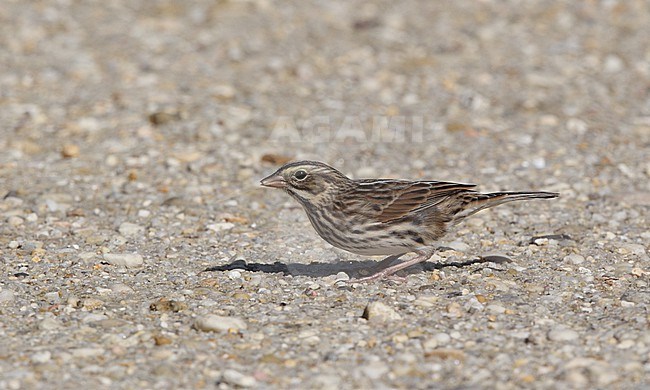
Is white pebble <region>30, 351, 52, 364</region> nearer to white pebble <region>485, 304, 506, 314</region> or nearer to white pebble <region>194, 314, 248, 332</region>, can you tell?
white pebble <region>194, 314, 248, 332</region>

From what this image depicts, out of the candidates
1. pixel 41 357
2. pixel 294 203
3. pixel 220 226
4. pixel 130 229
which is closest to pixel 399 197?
pixel 220 226

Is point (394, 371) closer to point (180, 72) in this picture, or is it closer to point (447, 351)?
point (447, 351)

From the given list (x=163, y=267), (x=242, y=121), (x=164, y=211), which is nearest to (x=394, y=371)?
(x=163, y=267)

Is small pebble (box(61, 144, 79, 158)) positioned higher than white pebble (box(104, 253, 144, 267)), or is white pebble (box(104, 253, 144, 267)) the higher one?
small pebble (box(61, 144, 79, 158))

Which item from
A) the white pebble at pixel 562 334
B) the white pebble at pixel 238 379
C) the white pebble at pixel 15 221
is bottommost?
the white pebble at pixel 15 221

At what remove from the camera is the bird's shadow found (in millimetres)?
7602

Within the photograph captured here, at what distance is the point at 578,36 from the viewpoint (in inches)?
555

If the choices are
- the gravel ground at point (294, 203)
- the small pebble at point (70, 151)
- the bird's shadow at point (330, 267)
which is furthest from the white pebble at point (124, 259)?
the small pebble at point (70, 151)

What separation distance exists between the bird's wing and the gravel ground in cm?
53

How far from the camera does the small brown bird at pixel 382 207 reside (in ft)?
23.9

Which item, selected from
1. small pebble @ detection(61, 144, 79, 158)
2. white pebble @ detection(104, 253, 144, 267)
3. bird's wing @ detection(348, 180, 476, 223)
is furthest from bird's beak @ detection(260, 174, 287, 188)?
small pebble @ detection(61, 144, 79, 158)

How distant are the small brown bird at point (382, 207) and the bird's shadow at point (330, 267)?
28cm

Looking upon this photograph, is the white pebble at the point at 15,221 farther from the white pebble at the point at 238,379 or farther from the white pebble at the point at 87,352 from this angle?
the white pebble at the point at 238,379

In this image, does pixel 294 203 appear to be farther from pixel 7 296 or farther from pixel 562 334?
pixel 562 334
